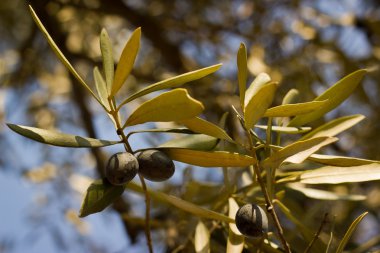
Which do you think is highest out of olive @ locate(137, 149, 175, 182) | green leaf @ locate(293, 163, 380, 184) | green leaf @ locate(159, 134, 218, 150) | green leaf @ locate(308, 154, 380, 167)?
green leaf @ locate(308, 154, 380, 167)

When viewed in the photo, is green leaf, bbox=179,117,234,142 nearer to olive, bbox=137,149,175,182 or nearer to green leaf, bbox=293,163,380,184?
olive, bbox=137,149,175,182

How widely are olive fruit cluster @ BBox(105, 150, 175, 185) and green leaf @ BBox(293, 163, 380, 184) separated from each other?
0.22 metres

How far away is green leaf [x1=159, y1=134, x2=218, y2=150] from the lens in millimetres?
694

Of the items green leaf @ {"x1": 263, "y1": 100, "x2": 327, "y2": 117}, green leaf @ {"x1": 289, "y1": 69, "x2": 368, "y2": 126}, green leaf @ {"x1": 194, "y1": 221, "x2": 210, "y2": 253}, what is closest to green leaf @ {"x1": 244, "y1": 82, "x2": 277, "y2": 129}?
green leaf @ {"x1": 263, "y1": 100, "x2": 327, "y2": 117}

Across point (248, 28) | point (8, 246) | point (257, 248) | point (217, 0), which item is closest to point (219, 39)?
point (248, 28)

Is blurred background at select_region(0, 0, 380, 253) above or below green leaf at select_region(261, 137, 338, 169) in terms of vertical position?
below

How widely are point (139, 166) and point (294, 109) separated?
206mm

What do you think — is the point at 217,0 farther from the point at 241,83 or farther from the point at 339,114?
the point at 241,83

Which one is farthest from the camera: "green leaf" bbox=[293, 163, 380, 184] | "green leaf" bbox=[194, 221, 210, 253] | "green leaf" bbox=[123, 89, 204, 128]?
"green leaf" bbox=[194, 221, 210, 253]

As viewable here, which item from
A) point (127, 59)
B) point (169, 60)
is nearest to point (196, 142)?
point (127, 59)

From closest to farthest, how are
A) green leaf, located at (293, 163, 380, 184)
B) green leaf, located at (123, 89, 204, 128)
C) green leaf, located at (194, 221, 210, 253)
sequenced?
green leaf, located at (123, 89, 204, 128), green leaf, located at (293, 163, 380, 184), green leaf, located at (194, 221, 210, 253)

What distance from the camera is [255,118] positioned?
0.62 meters

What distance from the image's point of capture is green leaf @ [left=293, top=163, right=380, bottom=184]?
0.67 m

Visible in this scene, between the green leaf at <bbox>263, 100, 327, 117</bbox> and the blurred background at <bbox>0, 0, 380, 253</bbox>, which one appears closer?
the green leaf at <bbox>263, 100, 327, 117</bbox>
